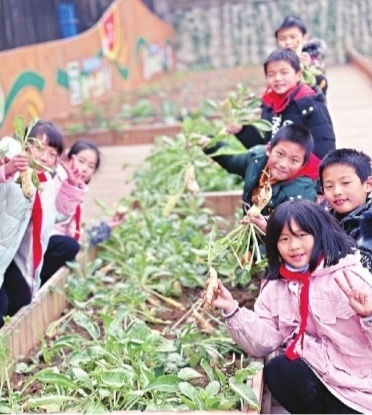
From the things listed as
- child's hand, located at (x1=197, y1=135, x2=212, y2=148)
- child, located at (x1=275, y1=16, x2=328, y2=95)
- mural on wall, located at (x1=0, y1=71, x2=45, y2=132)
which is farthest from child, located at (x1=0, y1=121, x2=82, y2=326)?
mural on wall, located at (x1=0, y1=71, x2=45, y2=132)

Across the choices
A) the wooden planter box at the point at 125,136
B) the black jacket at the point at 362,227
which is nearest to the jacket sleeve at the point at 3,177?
the black jacket at the point at 362,227

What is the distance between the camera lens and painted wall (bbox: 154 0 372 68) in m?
17.9

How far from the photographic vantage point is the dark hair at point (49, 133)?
12.1 ft

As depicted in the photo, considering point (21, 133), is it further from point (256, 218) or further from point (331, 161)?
point (331, 161)

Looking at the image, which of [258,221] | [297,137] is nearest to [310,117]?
[297,137]

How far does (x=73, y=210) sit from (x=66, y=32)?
28.0 ft

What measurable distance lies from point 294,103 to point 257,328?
163cm

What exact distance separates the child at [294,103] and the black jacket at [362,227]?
1.10 meters

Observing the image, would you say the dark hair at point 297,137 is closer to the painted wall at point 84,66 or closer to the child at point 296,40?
the child at point 296,40

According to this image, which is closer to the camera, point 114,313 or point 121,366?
point 121,366

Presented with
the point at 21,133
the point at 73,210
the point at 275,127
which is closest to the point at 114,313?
the point at 73,210

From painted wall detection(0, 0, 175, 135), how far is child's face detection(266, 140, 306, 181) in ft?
15.8

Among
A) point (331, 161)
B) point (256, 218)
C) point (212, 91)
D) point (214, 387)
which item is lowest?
point (212, 91)

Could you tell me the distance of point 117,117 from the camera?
31.0ft
